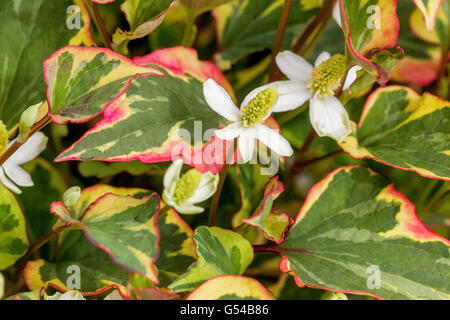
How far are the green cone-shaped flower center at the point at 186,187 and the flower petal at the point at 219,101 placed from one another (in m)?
0.08

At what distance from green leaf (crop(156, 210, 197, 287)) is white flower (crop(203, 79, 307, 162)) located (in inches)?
4.9

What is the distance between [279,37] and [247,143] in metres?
0.16

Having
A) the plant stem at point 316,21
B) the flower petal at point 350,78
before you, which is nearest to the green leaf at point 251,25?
the plant stem at point 316,21

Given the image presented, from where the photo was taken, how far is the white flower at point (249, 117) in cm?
49

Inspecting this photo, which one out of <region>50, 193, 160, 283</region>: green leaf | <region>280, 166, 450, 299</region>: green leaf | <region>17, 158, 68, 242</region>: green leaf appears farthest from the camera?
<region>17, 158, 68, 242</region>: green leaf

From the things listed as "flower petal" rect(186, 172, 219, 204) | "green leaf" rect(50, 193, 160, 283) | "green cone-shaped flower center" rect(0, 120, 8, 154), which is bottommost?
"green leaf" rect(50, 193, 160, 283)

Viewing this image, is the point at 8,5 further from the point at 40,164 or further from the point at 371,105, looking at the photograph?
the point at 371,105

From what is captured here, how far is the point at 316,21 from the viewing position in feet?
2.06

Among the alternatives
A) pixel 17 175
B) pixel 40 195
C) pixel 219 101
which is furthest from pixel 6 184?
pixel 219 101

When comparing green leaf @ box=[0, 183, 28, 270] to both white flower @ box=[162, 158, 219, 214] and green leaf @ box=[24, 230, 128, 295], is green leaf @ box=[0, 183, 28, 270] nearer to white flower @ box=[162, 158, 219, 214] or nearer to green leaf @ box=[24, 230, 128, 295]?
green leaf @ box=[24, 230, 128, 295]

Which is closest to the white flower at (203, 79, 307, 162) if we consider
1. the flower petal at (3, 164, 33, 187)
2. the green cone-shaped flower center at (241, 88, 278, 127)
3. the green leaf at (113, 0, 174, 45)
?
the green cone-shaped flower center at (241, 88, 278, 127)

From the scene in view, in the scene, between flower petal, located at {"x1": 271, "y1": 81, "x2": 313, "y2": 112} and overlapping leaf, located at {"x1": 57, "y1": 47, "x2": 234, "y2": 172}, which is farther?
flower petal, located at {"x1": 271, "y1": 81, "x2": 313, "y2": 112}

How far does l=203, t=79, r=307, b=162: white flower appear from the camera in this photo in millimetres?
488

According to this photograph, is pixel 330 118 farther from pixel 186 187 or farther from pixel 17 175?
pixel 17 175
